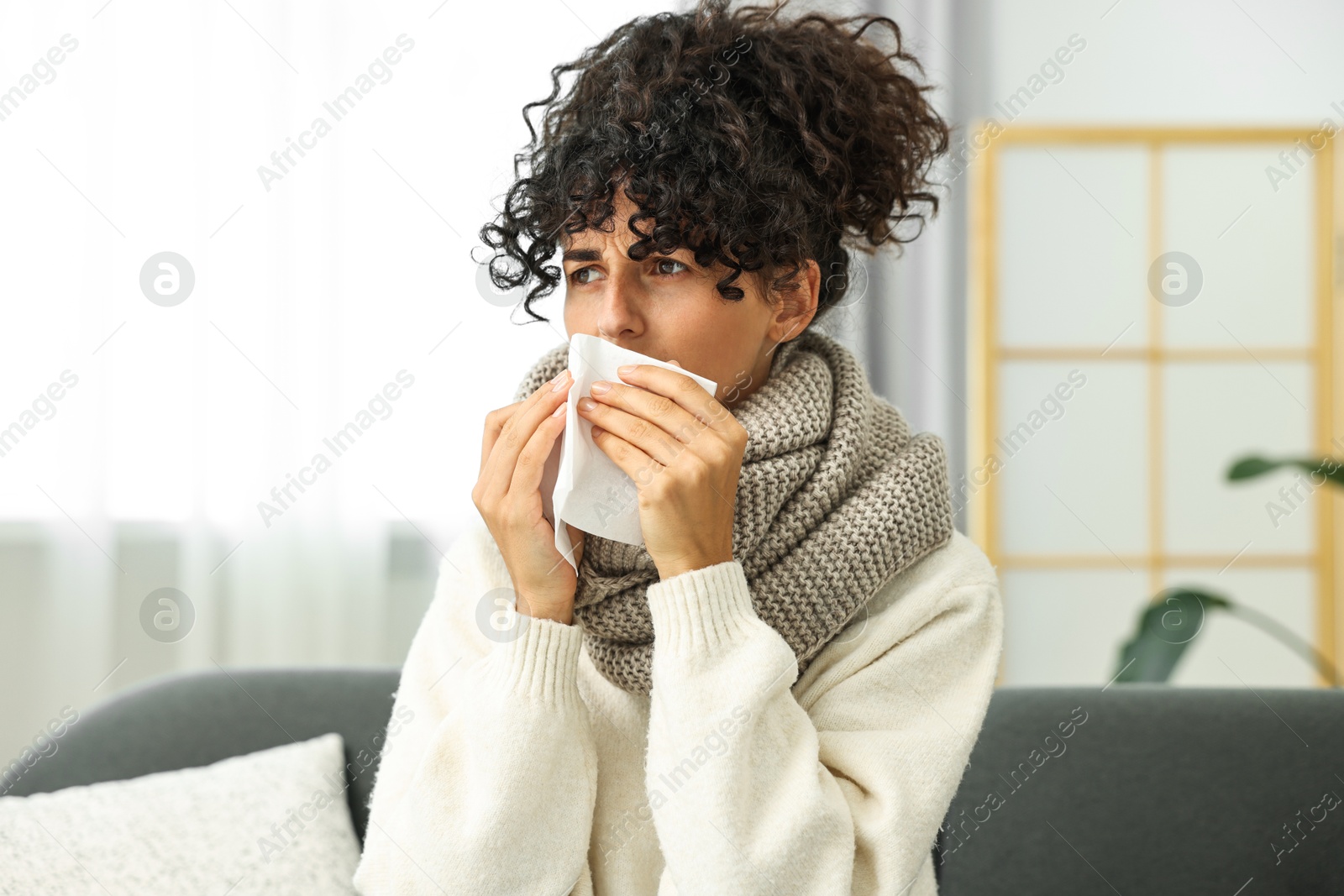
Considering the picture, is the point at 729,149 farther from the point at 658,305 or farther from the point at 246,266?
the point at 246,266

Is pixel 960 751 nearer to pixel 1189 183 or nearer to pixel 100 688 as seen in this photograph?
pixel 1189 183

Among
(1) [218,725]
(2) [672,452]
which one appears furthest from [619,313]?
(1) [218,725]

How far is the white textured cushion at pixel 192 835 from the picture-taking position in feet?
3.93

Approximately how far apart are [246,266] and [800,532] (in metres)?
1.73

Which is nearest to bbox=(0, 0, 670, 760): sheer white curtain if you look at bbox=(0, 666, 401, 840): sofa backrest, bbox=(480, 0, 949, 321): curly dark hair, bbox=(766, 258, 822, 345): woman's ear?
bbox=(0, 666, 401, 840): sofa backrest

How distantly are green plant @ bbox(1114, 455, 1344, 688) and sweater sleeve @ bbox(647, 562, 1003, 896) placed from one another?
1.15 m

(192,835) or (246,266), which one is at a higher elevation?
(246,266)

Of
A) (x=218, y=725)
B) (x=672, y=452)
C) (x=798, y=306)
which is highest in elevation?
(x=798, y=306)

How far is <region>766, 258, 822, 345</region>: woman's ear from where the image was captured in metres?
1.05

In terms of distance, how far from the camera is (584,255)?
0.99 m

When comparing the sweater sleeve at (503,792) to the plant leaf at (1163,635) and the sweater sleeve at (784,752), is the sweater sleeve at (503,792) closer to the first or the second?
the sweater sleeve at (784,752)

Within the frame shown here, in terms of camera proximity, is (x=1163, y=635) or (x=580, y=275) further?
(x=1163, y=635)

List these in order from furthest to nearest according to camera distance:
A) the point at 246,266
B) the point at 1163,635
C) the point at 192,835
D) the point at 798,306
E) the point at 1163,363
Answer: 1. the point at 1163,363
2. the point at 246,266
3. the point at 1163,635
4. the point at 192,835
5. the point at 798,306

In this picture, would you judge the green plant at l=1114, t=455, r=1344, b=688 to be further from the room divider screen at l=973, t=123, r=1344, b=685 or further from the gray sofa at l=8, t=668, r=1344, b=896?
the gray sofa at l=8, t=668, r=1344, b=896
